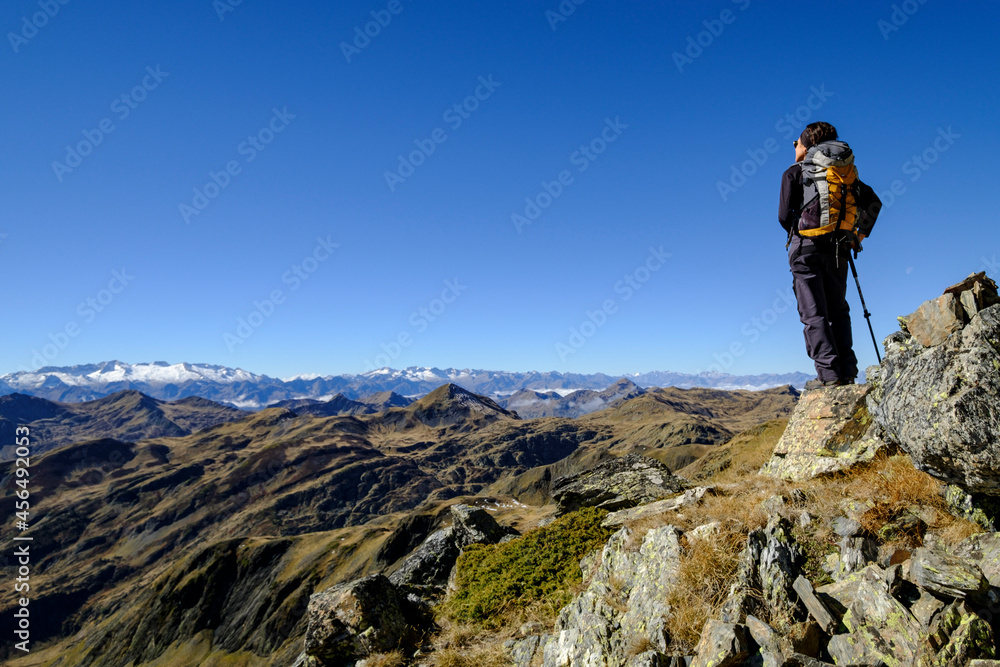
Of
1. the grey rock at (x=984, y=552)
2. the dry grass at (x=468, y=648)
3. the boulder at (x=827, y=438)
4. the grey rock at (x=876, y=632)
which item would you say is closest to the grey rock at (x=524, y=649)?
the dry grass at (x=468, y=648)

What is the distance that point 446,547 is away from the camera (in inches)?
697

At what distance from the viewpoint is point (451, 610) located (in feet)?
37.6

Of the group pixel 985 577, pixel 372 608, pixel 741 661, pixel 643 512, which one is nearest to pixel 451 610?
pixel 372 608

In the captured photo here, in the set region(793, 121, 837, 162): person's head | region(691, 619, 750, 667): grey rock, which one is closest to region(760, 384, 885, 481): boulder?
region(691, 619, 750, 667): grey rock

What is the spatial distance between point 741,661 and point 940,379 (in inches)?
174

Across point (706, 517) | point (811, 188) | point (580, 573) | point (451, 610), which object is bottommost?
point (451, 610)

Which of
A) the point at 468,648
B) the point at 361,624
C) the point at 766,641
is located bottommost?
the point at 468,648

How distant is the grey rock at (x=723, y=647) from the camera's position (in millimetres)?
5520

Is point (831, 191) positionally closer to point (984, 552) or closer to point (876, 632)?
point (984, 552)

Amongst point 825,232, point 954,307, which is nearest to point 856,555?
point 954,307

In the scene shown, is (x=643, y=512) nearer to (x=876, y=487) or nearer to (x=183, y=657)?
(x=876, y=487)

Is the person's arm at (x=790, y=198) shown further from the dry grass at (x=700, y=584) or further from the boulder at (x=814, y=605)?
the boulder at (x=814, y=605)

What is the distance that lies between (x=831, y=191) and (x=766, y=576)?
21.3 feet

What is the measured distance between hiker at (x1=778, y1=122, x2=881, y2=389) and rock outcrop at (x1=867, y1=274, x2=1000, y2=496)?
5.14ft
